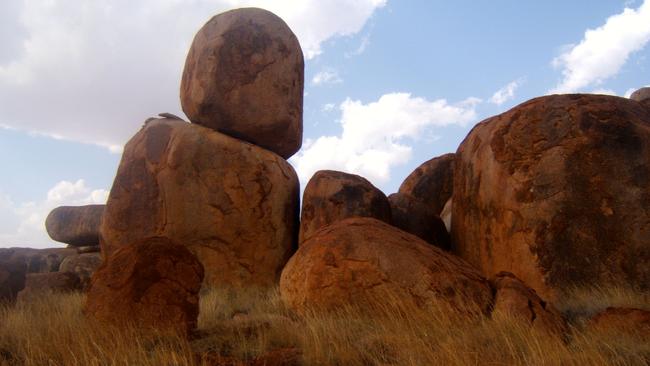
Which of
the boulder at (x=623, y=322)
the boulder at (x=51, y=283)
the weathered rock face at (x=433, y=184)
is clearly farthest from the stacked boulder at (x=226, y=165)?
the boulder at (x=623, y=322)

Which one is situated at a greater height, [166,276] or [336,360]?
[166,276]

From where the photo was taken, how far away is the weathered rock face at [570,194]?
6.63 meters

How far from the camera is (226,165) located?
8.88 metres

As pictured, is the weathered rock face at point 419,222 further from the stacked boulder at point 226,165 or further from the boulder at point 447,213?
the stacked boulder at point 226,165

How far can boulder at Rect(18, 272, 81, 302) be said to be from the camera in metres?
9.16

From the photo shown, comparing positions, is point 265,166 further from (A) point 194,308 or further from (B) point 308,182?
(A) point 194,308

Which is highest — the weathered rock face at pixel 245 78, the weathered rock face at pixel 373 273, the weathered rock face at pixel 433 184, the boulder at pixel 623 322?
the weathered rock face at pixel 245 78

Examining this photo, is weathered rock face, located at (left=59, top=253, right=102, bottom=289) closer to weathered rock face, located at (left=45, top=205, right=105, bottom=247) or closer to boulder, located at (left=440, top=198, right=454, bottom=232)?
weathered rock face, located at (left=45, top=205, right=105, bottom=247)

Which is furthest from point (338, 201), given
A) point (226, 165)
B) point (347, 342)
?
point (347, 342)

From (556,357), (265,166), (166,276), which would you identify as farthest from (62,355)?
(265,166)

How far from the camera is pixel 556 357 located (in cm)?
344

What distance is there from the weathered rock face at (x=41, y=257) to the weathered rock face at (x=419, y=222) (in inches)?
374

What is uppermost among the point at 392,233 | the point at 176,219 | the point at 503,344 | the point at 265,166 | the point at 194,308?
the point at 265,166

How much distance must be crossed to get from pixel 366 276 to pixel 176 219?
13.3ft
